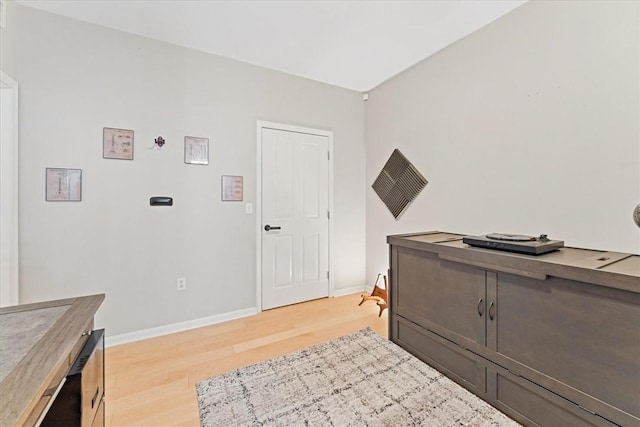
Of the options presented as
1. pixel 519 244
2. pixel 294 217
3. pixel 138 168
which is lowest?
pixel 519 244

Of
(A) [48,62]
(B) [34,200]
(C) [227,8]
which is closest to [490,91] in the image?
(C) [227,8]

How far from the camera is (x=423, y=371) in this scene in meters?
2.00

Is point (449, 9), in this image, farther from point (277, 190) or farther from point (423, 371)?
point (423, 371)

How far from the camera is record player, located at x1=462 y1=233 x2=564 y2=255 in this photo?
1.55 metres

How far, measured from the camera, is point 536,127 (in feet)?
6.72

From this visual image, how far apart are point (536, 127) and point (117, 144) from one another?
335 centimetres

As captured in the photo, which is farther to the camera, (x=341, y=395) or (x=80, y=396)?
(x=341, y=395)

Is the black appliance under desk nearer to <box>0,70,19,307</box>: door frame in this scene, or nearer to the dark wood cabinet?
<box>0,70,19,307</box>: door frame

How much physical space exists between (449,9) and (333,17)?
0.89 m

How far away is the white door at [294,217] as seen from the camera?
318 cm

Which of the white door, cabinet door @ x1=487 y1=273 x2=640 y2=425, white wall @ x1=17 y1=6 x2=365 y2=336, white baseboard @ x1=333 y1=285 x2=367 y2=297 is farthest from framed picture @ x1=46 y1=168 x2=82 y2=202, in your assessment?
cabinet door @ x1=487 y1=273 x2=640 y2=425

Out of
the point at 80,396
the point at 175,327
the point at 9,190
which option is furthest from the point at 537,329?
the point at 9,190

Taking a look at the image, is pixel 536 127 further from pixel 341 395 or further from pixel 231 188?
pixel 231 188

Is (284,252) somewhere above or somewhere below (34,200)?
below
